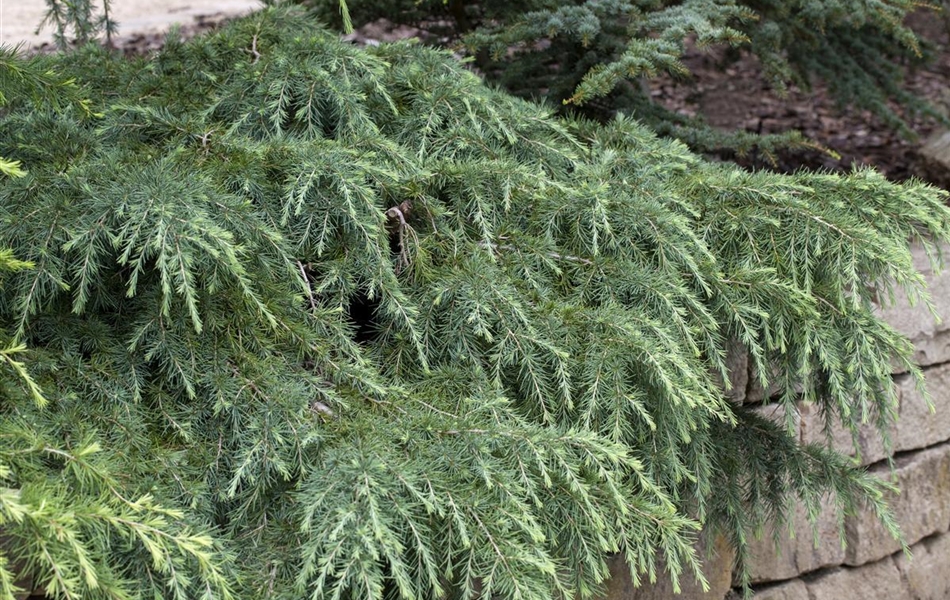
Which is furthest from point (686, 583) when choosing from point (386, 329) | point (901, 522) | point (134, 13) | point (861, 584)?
point (134, 13)

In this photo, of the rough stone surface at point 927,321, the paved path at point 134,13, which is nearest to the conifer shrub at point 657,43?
the rough stone surface at point 927,321

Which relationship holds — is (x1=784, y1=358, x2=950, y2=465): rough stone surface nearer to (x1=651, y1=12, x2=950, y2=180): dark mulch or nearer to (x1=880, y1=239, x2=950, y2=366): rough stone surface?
(x1=880, y1=239, x2=950, y2=366): rough stone surface

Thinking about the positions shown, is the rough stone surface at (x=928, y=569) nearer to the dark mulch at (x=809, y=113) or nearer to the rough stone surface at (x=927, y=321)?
the rough stone surface at (x=927, y=321)

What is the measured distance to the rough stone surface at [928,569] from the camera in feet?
8.93

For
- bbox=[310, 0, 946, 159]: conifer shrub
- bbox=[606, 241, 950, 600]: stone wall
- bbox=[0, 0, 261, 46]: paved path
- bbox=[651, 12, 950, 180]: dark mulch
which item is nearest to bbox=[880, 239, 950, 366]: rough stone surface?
bbox=[606, 241, 950, 600]: stone wall

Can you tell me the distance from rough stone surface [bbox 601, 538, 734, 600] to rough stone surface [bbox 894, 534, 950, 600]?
2.70 feet

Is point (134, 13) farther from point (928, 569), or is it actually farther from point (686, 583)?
point (928, 569)

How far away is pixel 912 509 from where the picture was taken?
2.70 m

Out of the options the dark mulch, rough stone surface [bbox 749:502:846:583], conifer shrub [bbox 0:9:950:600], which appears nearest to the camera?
conifer shrub [bbox 0:9:950:600]

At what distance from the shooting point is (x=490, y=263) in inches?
66.4

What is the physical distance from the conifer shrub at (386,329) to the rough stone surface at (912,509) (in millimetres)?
726

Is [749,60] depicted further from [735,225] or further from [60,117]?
[60,117]

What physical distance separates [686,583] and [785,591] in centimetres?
52

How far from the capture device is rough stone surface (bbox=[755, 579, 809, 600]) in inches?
95.8
